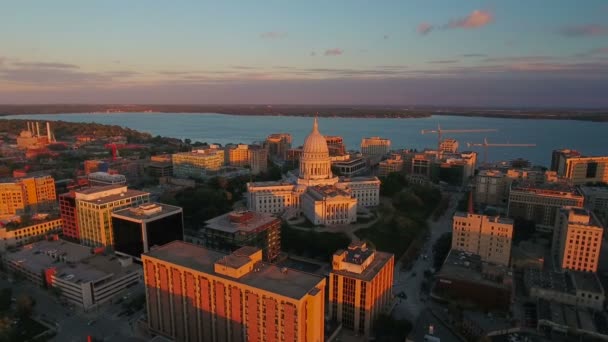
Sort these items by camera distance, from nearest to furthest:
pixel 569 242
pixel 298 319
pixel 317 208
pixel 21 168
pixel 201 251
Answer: pixel 298 319
pixel 201 251
pixel 569 242
pixel 317 208
pixel 21 168

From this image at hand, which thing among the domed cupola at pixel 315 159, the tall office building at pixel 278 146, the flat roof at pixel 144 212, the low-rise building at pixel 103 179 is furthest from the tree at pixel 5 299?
the tall office building at pixel 278 146

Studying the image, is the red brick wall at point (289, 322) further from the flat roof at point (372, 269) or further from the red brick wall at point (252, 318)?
the flat roof at point (372, 269)

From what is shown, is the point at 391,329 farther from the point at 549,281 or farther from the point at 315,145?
the point at 315,145

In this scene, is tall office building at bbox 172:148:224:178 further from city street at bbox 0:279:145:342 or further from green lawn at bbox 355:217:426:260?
city street at bbox 0:279:145:342

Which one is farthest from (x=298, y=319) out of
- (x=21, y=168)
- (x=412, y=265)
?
(x=21, y=168)

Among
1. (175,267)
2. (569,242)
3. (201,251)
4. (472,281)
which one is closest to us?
(175,267)

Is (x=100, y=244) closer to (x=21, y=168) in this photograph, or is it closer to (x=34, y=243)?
(x=34, y=243)

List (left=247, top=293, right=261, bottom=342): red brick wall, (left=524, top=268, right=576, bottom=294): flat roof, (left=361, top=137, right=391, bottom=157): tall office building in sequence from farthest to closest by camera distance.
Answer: (left=361, top=137, right=391, bottom=157): tall office building, (left=524, top=268, right=576, bottom=294): flat roof, (left=247, top=293, right=261, bottom=342): red brick wall

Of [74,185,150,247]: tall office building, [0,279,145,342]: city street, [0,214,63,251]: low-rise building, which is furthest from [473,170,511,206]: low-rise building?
[0,214,63,251]: low-rise building
